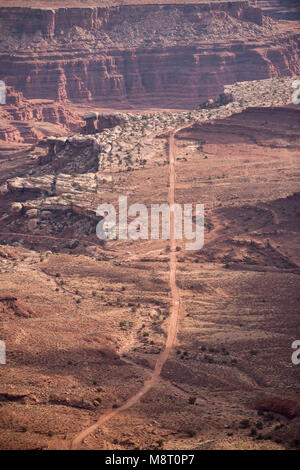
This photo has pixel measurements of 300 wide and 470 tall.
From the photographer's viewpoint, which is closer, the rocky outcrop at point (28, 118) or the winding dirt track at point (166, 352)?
the winding dirt track at point (166, 352)

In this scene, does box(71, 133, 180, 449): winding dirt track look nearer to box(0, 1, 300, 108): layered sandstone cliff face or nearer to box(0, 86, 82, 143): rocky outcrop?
box(0, 86, 82, 143): rocky outcrop

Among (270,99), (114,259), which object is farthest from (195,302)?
(270,99)

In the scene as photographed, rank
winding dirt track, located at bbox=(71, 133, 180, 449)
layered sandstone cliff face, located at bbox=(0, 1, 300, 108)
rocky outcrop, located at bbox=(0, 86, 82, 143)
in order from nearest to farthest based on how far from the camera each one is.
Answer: winding dirt track, located at bbox=(71, 133, 180, 449) → rocky outcrop, located at bbox=(0, 86, 82, 143) → layered sandstone cliff face, located at bbox=(0, 1, 300, 108)

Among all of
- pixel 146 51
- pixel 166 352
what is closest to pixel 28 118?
pixel 146 51

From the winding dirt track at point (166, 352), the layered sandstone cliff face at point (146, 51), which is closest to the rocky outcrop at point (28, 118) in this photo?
the layered sandstone cliff face at point (146, 51)

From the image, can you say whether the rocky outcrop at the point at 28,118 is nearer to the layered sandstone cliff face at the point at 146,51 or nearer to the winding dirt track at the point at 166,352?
the layered sandstone cliff face at the point at 146,51

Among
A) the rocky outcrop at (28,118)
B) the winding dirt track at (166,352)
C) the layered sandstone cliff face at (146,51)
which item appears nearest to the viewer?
the winding dirt track at (166,352)

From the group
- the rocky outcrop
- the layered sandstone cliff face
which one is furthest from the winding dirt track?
the layered sandstone cliff face

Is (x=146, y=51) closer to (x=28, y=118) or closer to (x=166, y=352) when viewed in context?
(x=28, y=118)
